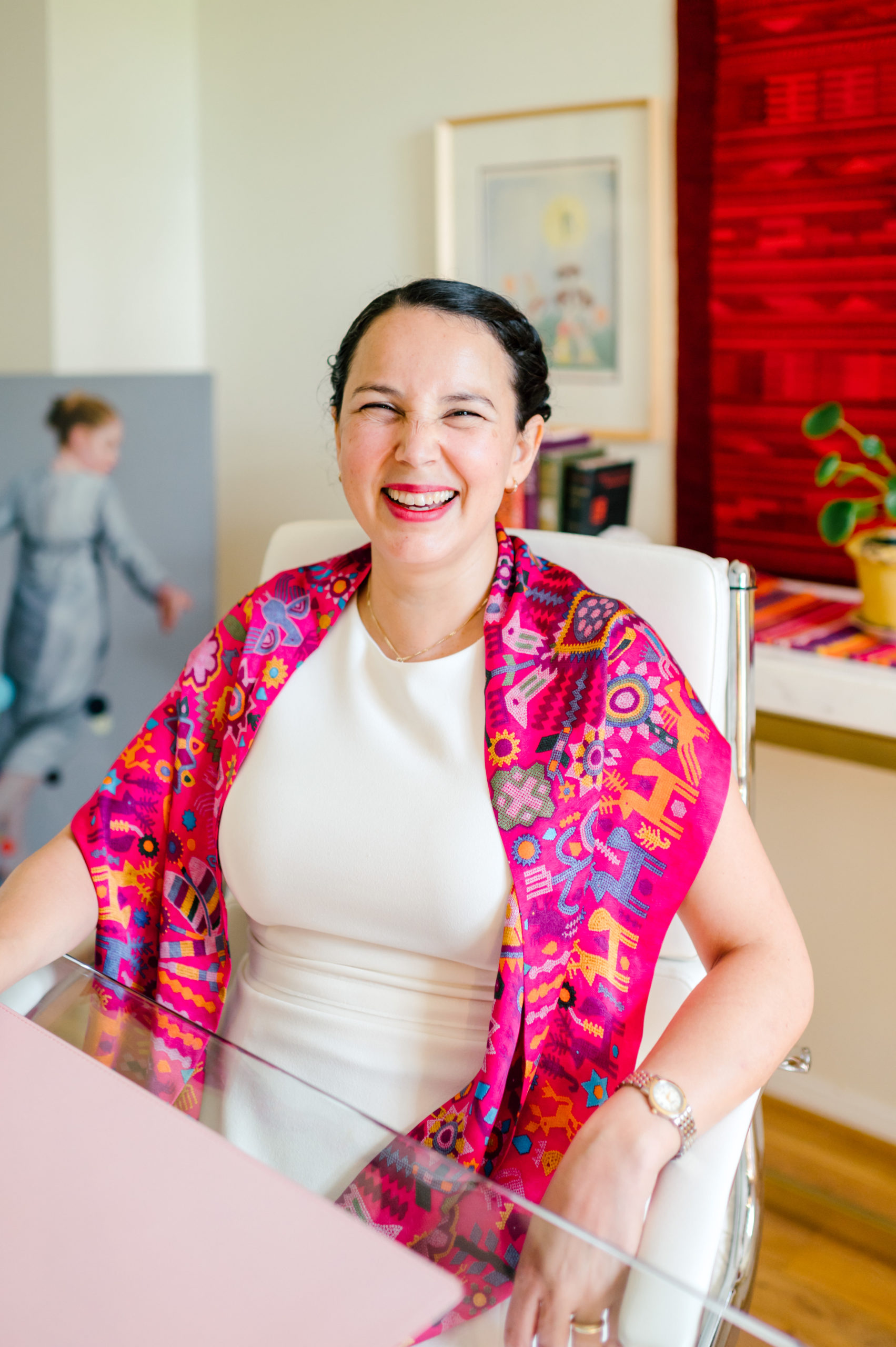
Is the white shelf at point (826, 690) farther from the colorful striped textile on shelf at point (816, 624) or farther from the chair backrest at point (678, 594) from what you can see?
the chair backrest at point (678, 594)

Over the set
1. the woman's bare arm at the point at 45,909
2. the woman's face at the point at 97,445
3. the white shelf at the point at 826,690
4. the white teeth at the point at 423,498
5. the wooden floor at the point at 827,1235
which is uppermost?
the woman's face at the point at 97,445

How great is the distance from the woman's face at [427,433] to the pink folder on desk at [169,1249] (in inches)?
24.4

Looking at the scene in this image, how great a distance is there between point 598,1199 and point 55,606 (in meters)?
1.85

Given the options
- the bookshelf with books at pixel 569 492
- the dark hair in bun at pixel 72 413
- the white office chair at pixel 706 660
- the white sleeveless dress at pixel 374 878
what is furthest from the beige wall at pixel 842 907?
the dark hair in bun at pixel 72 413

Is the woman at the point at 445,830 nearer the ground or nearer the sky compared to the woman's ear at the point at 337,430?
nearer the ground

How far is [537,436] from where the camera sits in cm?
135

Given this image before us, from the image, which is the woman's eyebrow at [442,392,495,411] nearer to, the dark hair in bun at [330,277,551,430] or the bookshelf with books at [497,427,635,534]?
the dark hair in bun at [330,277,551,430]

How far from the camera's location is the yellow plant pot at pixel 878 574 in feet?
5.77

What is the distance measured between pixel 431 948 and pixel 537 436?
59cm

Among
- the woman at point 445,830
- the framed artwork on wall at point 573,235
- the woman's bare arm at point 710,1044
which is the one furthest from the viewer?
the framed artwork on wall at point 573,235

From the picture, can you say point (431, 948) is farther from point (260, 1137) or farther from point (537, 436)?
point (537, 436)

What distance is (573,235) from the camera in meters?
2.20

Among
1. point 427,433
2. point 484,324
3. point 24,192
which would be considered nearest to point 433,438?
point 427,433

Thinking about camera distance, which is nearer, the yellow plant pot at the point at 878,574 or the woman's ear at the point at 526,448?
the woman's ear at the point at 526,448
